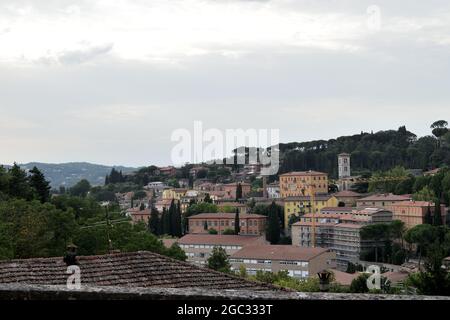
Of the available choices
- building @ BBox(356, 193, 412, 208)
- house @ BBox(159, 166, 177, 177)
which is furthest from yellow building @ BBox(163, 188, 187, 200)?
building @ BBox(356, 193, 412, 208)

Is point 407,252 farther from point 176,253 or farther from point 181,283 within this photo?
point 181,283

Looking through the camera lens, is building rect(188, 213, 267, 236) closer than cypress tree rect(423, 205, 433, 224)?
No

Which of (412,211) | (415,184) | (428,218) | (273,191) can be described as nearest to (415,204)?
(412,211)

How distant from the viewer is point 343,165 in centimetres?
10744

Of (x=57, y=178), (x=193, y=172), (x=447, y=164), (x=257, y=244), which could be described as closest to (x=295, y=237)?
(x=257, y=244)

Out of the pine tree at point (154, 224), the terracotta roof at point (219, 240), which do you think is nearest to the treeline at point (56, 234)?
the terracotta roof at point (219, 240)

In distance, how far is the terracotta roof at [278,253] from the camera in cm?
5225

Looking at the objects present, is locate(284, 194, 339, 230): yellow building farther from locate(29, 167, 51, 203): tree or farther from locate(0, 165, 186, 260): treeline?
locate(0, 165, 186, 260): treeline

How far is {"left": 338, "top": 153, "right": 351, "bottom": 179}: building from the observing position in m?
107

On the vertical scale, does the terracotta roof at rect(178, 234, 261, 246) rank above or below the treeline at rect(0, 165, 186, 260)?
below

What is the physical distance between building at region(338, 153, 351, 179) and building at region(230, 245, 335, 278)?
165 ft

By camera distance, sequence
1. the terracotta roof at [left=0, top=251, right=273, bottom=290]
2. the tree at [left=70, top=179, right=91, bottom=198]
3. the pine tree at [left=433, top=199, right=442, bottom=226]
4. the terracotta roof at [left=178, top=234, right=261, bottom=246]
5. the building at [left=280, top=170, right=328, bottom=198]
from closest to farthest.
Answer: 1. the terracotta roof at [left=0, top=251, right=273, bottom=290]
2. the pine tree at [left=433, top=199, right=442, bottom=226]
3. the terracotta roof at [left=178, top=234, right=261, bottom=246]
4. the building at [left=280, top=170, right=328, bottom=198]
5. the tree at [left=70, top=179, right=91, bottom=198]
